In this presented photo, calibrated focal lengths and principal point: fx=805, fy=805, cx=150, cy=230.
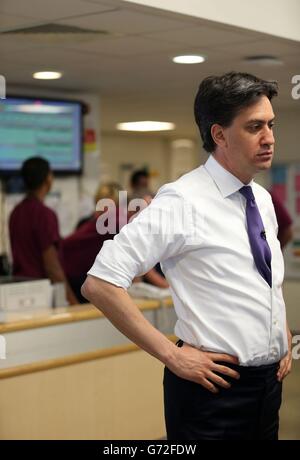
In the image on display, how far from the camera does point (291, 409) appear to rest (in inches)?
192

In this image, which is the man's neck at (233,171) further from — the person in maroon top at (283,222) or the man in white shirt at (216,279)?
the person in maroon top at (283,222)

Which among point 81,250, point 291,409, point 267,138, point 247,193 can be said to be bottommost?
point 291,409

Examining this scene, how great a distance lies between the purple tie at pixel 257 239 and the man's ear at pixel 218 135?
137 millimetres

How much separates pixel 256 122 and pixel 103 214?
2.42 meters

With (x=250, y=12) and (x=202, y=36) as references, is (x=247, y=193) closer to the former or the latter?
(x=250, y=12)

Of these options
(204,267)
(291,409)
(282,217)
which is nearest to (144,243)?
(204,267)

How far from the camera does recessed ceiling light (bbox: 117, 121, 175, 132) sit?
29.0 feet

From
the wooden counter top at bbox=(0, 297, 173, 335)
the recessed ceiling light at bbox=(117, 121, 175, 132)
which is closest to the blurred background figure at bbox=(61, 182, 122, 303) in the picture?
the wooden counter top at bbox=(0, 297, 173, 335)

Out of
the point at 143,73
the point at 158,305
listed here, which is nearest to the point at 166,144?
the point at 143,73

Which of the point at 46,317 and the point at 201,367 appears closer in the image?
the point at 201,367

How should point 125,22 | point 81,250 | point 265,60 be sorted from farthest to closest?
point 81,250
point 265,60
point 125,22

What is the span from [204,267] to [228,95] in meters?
0.46

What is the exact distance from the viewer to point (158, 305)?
13.6 feet

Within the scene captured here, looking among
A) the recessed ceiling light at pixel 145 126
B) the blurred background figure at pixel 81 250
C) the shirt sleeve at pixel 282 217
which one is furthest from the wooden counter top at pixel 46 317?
the recessed ceiling light at pixel 145 126
